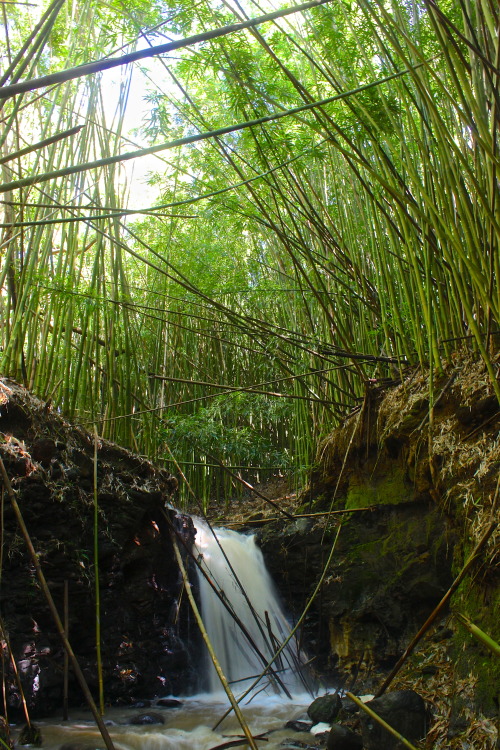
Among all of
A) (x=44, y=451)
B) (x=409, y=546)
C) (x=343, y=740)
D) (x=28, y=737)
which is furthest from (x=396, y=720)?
(x=44, y=451)

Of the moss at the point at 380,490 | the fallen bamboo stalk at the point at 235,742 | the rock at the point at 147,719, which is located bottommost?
the rock at the point at 147,719

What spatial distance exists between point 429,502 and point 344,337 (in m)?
0.84

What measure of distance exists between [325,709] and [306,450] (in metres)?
1.71

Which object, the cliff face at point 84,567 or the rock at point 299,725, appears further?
the cliff face at point 84,567

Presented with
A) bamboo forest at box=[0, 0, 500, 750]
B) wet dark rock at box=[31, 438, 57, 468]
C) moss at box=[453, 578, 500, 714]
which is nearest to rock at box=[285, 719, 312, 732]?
bamboo forest at box=[0, 0, 500, 750]

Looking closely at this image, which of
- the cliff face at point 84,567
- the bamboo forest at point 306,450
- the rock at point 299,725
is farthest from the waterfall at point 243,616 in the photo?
the rock at point 299,725

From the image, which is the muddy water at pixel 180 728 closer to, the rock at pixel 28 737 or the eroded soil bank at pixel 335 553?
the rock at pixel 28 737

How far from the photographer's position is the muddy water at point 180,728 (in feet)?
5.90

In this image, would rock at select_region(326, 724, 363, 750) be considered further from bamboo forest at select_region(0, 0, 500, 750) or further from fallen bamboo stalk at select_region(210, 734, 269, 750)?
fallen bamboo stalk at select_region(210, 734, 269, 750)

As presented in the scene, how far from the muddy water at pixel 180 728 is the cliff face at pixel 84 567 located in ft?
0.50

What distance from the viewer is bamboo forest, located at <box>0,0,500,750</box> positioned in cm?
163

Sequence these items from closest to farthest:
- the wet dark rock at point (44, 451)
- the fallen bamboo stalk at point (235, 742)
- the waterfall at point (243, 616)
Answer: the fallen bamboo stalk at point (235, 742), the wet dark rock at point (44, 451), the waterfall at point (243, 616)

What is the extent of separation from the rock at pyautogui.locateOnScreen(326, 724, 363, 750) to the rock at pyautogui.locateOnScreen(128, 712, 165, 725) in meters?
0.73

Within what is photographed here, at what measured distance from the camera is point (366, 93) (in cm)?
A: 219
